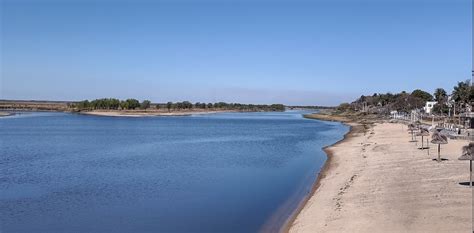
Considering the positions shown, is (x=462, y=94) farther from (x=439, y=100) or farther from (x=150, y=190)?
(x=150, y=190)

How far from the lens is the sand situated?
16.3 m

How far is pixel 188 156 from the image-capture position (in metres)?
45.1

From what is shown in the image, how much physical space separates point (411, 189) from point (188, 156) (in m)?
25.7

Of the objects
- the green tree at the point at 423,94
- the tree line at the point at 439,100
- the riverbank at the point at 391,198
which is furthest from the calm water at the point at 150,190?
the green tree at the point at 423,94

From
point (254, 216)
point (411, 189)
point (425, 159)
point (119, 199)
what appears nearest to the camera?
point (254, 216)

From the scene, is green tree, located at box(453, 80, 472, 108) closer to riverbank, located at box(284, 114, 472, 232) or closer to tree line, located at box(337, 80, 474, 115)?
tree line, located at box(337, 80, 474, 115)

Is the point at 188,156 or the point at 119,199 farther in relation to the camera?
the point at 188,156

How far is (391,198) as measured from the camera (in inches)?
816

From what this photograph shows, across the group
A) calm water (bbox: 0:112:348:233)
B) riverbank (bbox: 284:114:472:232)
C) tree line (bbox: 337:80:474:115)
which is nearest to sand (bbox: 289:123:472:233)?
riverbank (bbox: 284:114:472:232)

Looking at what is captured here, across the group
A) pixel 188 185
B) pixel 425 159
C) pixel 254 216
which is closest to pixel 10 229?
pixel 254 216

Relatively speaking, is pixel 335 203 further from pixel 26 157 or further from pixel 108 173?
pixel 26 157

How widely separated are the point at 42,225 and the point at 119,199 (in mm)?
5528

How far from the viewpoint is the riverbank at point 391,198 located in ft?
53.6

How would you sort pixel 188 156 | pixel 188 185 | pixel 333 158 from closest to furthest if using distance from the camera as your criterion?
pixel 188 185 → pixel 333 158 → pixel 188 156
